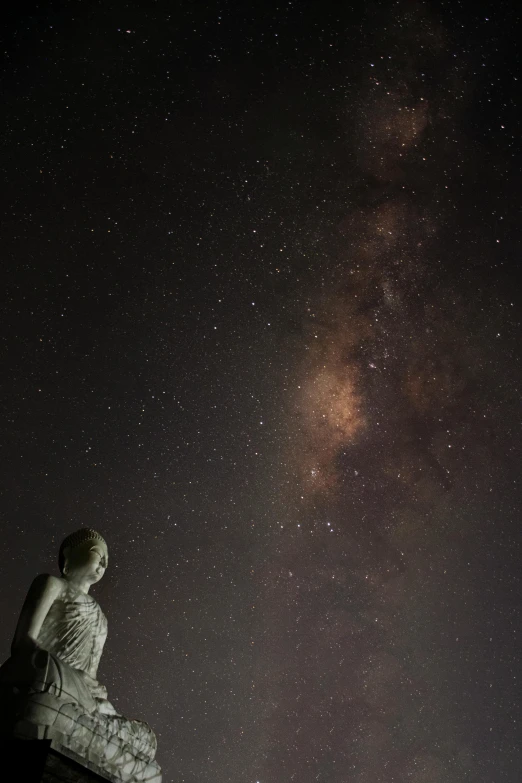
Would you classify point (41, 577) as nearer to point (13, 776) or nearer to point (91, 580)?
point (91, 580)

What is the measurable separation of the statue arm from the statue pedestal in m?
1.44

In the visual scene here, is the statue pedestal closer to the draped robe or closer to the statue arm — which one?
the draped robe

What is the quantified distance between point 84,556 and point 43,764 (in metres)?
3.34

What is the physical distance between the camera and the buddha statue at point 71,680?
5.74 m

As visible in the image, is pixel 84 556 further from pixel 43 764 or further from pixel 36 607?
pixel 43 764

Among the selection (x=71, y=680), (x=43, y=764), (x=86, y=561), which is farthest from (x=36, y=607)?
(x=43, y=764)

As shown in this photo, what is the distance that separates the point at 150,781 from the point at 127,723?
0.60 meters

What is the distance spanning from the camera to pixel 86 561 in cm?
817

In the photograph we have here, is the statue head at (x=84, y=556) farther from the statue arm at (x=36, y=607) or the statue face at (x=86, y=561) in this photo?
the statue arm at (x=36, y=607)

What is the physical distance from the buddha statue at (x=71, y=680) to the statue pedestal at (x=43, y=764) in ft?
0.23

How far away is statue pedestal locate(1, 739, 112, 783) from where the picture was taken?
499 centimetres

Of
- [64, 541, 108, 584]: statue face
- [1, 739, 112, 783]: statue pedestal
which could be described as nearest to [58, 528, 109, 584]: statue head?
[64, 541, 108, 584]: statue face

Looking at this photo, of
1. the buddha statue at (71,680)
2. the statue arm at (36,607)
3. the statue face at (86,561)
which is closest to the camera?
the buddha statue at (71,680)

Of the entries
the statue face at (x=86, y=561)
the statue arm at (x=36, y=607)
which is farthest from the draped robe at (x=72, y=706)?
the statue face at (x=86, y=561)
